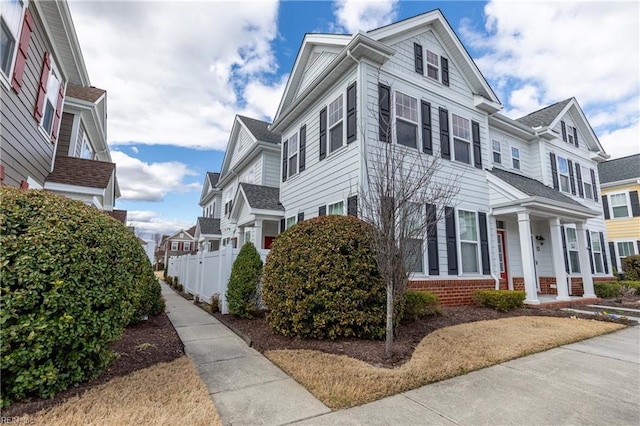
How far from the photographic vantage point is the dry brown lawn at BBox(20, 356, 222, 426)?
105 inches

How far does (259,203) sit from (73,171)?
5443 mm

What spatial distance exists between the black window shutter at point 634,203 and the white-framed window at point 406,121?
18580 mm

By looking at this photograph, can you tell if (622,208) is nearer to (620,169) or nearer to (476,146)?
(620,169)

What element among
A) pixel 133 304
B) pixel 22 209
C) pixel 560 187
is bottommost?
pixel 133 304

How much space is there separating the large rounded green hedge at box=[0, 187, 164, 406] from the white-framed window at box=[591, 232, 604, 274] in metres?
18.2

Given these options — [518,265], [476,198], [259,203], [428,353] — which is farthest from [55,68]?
[518,265]

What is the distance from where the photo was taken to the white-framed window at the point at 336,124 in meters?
→ 8.86

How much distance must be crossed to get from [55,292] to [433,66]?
10.8 meters

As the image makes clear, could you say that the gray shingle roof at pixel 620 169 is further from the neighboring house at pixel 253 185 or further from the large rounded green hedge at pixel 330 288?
the large rounded green hedge at pixel 330 288

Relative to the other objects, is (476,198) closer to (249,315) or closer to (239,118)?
(249,315)

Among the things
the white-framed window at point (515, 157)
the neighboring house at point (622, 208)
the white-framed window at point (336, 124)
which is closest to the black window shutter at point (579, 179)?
the white-framed window at point (515, 157)

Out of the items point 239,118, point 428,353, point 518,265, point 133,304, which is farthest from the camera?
point 239,118

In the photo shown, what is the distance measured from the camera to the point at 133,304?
3803 mm

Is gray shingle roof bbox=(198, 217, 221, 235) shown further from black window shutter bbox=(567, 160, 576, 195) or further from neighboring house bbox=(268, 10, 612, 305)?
black window shutter bbox=(567, 160, 576, 195)
